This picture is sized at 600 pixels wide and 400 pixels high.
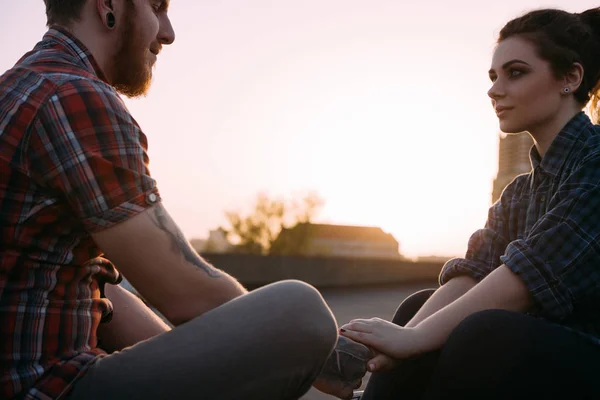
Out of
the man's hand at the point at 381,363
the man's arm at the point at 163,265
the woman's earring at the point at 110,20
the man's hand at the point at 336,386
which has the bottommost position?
the man's hand at the point at 336,386

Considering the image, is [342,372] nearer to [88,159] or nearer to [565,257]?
[565,257]

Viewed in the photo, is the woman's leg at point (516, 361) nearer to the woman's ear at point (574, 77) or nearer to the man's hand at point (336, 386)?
the man's hand at point (336, 386)

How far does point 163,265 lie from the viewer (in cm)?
121

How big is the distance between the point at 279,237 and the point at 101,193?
45258 millimetres

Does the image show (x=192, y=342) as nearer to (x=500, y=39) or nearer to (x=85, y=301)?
(x=85, y=301)

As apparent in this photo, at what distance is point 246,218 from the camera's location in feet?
155


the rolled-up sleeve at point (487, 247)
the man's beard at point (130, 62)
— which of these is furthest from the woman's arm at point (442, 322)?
the man's beard at point (130, 62)

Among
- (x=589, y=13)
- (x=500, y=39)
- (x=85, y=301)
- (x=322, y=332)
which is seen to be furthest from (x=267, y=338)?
(x=589, y=13)

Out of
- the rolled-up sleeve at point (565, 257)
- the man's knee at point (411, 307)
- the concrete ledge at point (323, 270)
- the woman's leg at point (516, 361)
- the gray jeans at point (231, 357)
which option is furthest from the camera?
the concrete ledge at point (323, 270)

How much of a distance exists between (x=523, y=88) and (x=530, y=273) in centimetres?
73

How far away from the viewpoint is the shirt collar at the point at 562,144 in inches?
67.1

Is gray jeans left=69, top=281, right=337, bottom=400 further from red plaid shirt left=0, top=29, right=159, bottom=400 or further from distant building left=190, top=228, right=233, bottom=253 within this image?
distant building left=190, top=228, right=233, bottom=253

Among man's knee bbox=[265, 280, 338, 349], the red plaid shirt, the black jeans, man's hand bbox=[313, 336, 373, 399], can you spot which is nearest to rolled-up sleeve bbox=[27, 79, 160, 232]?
the red plaid shirt

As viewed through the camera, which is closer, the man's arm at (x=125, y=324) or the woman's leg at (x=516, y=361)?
the woman's leg at (x=516, y=361)
